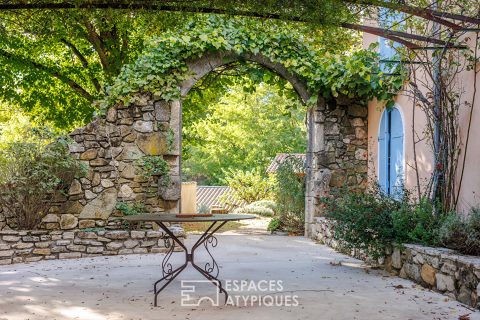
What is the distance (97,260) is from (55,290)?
187 cm

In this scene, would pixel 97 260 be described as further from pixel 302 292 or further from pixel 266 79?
pixel 266 79

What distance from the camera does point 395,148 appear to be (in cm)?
793

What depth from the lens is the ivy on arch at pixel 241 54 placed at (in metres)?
7.68

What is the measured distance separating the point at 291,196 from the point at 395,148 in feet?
8.36

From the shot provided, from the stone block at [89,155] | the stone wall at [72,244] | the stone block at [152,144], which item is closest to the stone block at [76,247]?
the stone wall at [72,244]

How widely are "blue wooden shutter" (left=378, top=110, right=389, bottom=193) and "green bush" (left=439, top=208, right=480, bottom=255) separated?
3418mm

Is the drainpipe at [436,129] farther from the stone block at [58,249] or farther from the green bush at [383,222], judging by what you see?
the stone block at [58,249]

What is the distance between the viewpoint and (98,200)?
24.4ft

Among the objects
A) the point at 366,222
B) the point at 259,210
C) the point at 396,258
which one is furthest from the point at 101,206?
the point at 259,210

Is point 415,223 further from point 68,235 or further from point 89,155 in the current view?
point 89,155

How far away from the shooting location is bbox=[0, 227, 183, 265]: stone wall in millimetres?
6648

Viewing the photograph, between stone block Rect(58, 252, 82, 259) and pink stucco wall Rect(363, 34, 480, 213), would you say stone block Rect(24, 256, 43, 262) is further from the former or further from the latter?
pink stucco wall Rect(363, 34, 480, 213)

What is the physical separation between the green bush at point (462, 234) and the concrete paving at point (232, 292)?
1.62ft

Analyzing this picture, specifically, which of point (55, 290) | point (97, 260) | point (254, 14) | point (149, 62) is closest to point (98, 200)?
point (97, 260)
